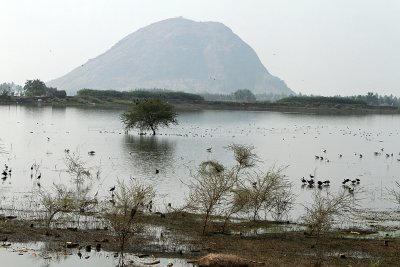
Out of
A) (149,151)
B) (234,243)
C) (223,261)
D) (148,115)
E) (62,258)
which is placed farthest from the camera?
(148,115)

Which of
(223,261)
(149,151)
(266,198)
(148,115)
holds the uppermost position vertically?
(148,115)

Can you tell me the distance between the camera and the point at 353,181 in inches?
1966

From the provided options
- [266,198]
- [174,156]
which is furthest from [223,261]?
[174,156]

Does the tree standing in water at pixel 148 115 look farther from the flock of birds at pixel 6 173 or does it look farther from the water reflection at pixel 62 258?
the water reflection at pixel 62 258

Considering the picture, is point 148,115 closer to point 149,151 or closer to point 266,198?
point 149,151

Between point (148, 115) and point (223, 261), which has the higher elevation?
point (148, 115)

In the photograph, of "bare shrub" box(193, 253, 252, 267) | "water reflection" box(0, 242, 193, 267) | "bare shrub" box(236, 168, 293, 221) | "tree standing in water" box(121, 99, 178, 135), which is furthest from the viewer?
"tree standing in water" box(121, 99, 178, 135)

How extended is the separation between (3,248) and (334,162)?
5167 centimetres

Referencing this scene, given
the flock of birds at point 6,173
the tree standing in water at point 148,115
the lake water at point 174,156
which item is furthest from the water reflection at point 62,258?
the tree standing in water at point 148,115

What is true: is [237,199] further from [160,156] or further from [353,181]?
[160,156]

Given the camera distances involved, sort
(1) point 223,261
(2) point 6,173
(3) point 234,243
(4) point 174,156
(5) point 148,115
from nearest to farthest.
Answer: (1) point 223,261 < (3) point 234,243 < (2) point 6,173 < (4) point 174,156 < (5) point 148,115

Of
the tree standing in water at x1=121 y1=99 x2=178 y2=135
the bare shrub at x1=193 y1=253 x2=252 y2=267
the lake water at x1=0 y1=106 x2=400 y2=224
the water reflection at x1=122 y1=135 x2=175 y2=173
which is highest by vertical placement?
the tree standing in water at x1=121 y1=99 x2=178 y2=135

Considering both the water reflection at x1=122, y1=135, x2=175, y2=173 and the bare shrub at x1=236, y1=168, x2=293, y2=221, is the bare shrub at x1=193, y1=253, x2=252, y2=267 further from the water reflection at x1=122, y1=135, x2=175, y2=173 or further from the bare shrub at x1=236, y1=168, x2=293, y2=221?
the water reflection at x1=122, y1=135, x2=175, y2=173

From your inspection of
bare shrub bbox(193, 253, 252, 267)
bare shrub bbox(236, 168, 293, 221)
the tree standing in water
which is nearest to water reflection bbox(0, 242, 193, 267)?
bare shrub bbox(193, 253, 252, 267)
